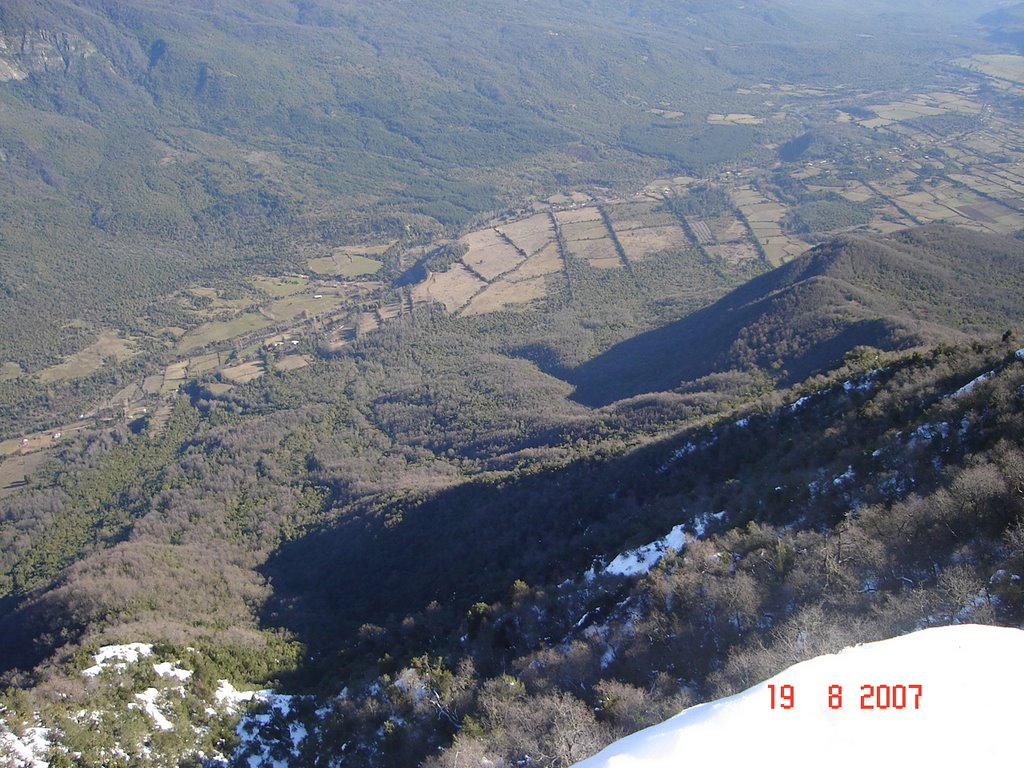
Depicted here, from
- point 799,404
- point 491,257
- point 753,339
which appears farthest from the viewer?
point 491,257

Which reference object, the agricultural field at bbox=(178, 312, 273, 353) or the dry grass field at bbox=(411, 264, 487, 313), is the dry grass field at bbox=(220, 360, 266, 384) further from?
the dry grass field at bbox=(411, 264, 487, 313)

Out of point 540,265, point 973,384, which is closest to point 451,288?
point 540,265

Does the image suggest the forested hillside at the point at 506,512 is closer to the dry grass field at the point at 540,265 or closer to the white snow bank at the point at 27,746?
the white snow bank at the point at 27,746

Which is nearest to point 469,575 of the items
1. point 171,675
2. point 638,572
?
point 638,572

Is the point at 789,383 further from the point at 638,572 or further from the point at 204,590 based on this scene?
the point at 204,590

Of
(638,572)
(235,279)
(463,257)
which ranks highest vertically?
(638,572)

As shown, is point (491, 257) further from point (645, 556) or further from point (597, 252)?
point (645, 556)

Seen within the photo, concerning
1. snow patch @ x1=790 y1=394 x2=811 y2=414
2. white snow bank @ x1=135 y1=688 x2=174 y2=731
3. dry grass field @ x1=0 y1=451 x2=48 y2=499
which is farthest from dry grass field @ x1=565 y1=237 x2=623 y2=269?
white snow bank @ x1=135 y1=688 x2=174 y2=731
